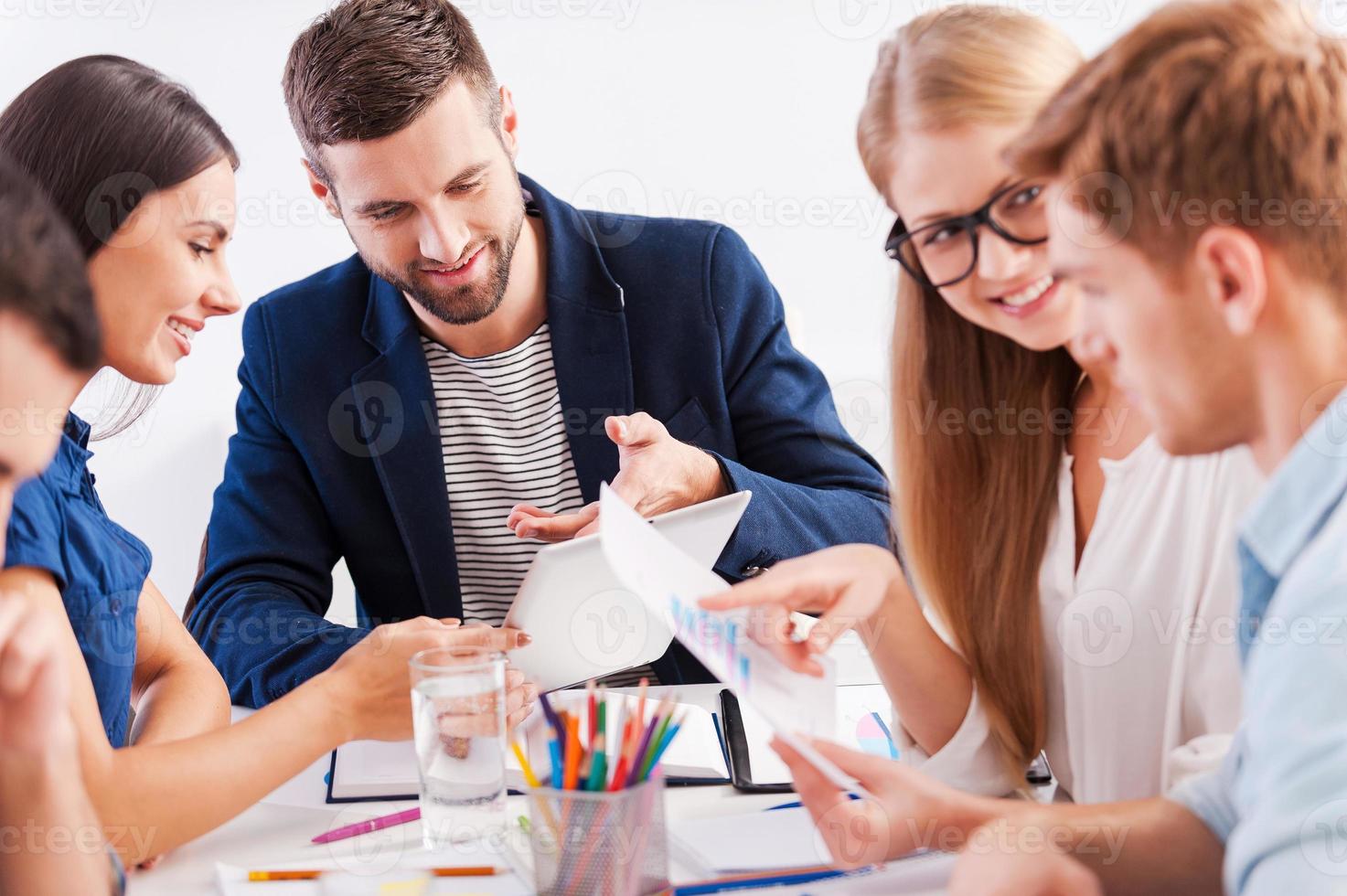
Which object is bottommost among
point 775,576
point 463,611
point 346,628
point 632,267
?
point 463,611

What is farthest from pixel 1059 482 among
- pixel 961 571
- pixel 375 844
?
pixel 375 844

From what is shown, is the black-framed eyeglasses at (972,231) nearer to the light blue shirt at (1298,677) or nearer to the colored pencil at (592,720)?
the light blue shirt at (1298,677)

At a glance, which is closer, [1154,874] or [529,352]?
[1154,874]

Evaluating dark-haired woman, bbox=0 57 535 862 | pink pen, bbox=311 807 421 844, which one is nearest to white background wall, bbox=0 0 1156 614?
dark-haired woman, bbox=0 57 535 862

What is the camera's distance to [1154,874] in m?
0.86

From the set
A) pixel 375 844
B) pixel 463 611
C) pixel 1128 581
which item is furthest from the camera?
pixel 463 611

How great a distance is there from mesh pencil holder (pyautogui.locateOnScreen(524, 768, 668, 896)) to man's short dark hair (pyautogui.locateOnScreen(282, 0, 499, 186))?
42.1 inches

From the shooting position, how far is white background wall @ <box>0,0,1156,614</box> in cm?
310

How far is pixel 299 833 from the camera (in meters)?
1.11

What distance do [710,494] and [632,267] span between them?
19.0 inches

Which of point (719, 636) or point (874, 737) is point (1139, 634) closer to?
point (874, 737)

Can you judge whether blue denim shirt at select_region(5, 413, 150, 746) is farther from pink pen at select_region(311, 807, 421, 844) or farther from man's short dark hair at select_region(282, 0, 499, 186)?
man's short dark hair at select_region(282, 0, 499, 186)

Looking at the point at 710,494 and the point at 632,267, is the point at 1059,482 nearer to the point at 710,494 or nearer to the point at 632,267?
the point at 710,494

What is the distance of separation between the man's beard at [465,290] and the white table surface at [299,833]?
76 cm
